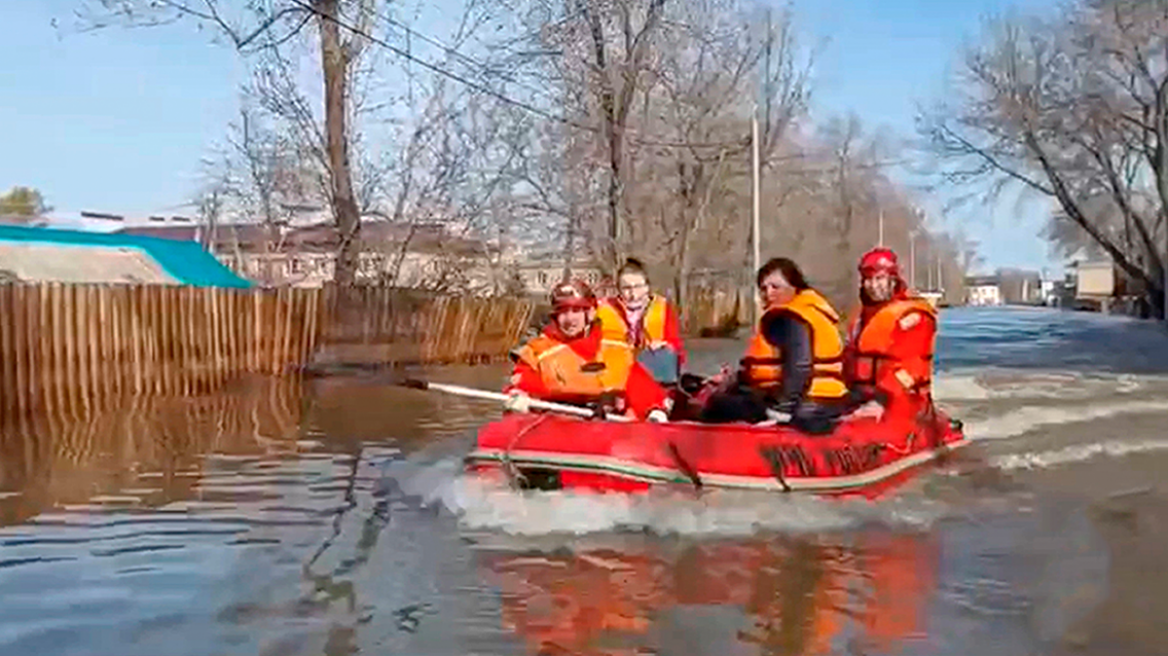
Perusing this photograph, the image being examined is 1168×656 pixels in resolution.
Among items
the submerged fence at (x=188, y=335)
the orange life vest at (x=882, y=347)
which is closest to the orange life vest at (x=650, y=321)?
the orange life vest at (x=882, y=347)

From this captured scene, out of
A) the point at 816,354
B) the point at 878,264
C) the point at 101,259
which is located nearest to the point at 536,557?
the point at 816,354

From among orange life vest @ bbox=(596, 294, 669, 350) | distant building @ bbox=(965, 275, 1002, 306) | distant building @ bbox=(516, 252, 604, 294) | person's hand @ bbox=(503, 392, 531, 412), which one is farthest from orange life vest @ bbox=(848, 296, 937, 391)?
distant building @ bbox=(965, 275, 1002, 306)

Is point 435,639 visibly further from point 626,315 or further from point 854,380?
point 626,315

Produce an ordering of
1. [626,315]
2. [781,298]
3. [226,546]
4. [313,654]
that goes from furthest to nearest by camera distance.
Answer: [626,315] < [781,298] < [226,546] < [313,654]

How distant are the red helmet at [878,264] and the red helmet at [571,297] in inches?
84.7

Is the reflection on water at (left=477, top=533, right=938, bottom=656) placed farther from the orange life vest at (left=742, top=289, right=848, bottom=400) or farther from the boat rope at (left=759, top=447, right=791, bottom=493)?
the orange life vest at (left=742, top=289, right=848, bottom=400)

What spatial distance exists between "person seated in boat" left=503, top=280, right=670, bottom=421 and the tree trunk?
1760cm

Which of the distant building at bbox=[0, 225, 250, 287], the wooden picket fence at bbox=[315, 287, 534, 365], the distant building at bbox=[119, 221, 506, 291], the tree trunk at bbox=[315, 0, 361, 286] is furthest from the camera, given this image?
the distant building at bbox=[119, 221, 506, 291]

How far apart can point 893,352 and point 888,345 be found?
0.22ft

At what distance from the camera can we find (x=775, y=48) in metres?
54.9

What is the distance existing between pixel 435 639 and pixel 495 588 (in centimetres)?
111

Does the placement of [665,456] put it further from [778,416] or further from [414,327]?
[414,327]

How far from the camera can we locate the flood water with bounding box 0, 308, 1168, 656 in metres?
6.77

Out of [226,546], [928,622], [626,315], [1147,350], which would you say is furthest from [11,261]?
[1147,350]
